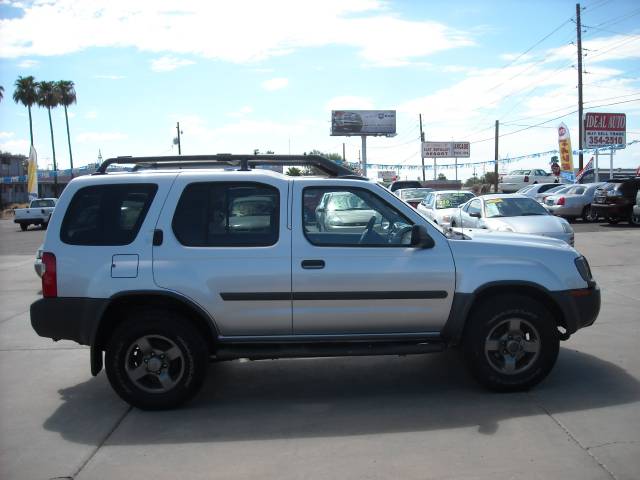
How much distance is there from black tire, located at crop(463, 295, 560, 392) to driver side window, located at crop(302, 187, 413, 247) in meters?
0.93

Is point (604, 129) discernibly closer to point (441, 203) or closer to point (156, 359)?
point (441, 203)

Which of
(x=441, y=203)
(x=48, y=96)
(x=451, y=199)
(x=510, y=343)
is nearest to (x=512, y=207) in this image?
(x=441, y=203)

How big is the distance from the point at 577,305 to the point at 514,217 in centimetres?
823

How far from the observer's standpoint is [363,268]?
483cm

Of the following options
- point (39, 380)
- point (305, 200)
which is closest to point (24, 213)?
point (39, 380)

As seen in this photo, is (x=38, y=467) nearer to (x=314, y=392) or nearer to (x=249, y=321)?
(x=249, y=321)

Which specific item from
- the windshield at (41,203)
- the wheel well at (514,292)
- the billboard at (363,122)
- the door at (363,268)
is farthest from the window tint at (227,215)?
the billboard at (363,122)

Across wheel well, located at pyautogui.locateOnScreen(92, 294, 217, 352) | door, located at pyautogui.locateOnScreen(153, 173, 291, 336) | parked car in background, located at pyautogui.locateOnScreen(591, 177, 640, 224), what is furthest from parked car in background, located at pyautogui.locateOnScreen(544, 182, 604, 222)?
wheel well, located at pyautogui.locateOnScreen(92, 294, 217, 352)

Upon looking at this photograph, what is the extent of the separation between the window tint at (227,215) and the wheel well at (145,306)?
0.51m

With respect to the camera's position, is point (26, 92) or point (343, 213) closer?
point (343, 213)

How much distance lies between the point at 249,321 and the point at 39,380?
7.85 ft

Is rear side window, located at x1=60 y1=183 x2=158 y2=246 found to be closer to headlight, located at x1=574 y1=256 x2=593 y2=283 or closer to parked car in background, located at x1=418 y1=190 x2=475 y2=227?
headlight, located at x1=574 y1=256 x2=593 y2=283

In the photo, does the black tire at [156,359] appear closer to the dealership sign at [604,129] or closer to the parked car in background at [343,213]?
the parked car in background at [343,213]

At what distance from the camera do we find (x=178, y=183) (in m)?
4.99
